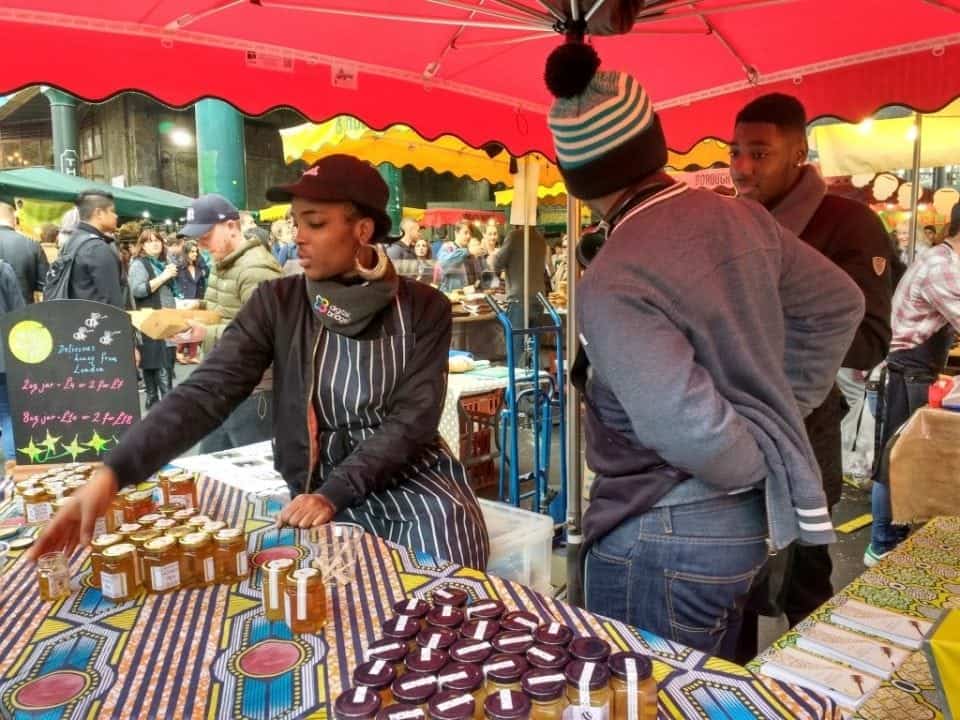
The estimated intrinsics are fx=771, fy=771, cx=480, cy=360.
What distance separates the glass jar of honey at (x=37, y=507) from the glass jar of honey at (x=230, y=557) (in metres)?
0.68

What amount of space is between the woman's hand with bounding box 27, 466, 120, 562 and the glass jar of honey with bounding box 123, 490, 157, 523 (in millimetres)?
205

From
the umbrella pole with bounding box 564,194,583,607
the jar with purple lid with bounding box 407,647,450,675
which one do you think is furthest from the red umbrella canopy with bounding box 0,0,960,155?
the jar with purple lid with bounding box 407,647,450,675

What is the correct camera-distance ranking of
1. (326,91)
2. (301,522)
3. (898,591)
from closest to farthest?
(301,522) → (898,591) → (326,91)

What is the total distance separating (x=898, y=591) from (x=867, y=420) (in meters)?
3.48

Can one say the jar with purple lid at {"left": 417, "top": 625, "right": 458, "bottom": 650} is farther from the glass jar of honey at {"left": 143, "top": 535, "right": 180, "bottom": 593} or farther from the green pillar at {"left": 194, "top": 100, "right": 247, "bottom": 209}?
the green pillar at {"left": 194, "top": 100, "right": 247, "bottom": 209}

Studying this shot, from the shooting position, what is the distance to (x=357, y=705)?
1002mm

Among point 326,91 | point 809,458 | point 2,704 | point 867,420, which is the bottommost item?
point 867,420

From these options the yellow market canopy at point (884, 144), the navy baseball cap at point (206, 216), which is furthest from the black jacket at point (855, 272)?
the yellow market canopy at point (884, 144)

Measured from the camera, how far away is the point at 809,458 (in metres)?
1.52

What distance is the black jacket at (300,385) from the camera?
204 cm

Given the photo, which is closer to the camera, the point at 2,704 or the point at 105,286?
the point at 2,704

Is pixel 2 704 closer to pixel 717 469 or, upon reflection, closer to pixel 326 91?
pixel 717 469

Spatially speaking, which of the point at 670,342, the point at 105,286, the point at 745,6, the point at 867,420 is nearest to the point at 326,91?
the point at 745,6

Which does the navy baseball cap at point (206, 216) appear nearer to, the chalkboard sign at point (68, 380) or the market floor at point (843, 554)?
the chalkboard sign at point (68, 380)
